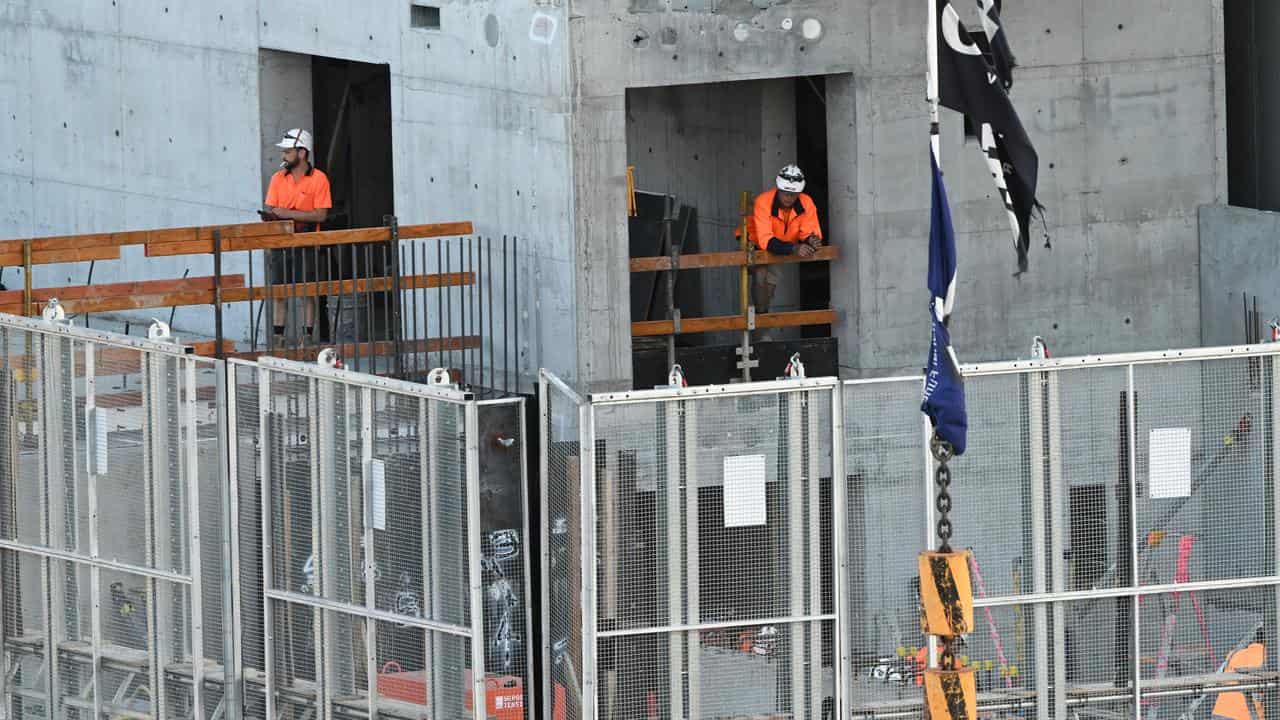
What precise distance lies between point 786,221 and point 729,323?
3.62 feet

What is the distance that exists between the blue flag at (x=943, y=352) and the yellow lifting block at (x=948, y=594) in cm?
67

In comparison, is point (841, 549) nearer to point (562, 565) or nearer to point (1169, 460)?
point (562, 565)

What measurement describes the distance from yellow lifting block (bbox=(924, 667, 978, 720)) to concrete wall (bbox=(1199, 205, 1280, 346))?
8.17m

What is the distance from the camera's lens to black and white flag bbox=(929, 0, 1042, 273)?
536 inches

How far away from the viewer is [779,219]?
20781mm

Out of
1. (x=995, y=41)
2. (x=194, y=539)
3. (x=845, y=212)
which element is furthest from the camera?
(x=845, y=212)

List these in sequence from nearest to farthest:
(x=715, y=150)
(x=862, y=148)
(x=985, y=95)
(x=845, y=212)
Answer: (x=985, y=95)
(x=862, y=148)
(x=845, y=212)
(x=715, y=150)

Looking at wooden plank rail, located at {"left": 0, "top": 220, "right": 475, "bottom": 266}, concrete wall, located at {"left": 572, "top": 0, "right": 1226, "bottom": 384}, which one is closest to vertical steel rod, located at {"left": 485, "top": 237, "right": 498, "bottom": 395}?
wooden plank rail, located at {"left": 0, "top": 220, "right": 475, "bottom": 266}

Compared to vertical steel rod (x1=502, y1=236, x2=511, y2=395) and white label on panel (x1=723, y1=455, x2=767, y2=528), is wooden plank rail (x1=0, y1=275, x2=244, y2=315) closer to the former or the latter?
vertical steel rod (x1=502, y1=236, x2=511, y2=395)

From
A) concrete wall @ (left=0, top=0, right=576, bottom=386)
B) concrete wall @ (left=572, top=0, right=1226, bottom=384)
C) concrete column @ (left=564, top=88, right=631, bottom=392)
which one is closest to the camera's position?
concrete column @ (left=564, top=88, right=631, bottom=392)

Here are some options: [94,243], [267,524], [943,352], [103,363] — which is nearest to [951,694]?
[943,352]

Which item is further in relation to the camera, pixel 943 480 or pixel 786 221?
pixel 786 221

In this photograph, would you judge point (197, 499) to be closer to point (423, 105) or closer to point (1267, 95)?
point (423, 105)

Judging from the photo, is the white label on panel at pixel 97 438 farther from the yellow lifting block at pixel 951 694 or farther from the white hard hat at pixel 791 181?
the white hard hat at pixel 791 181
